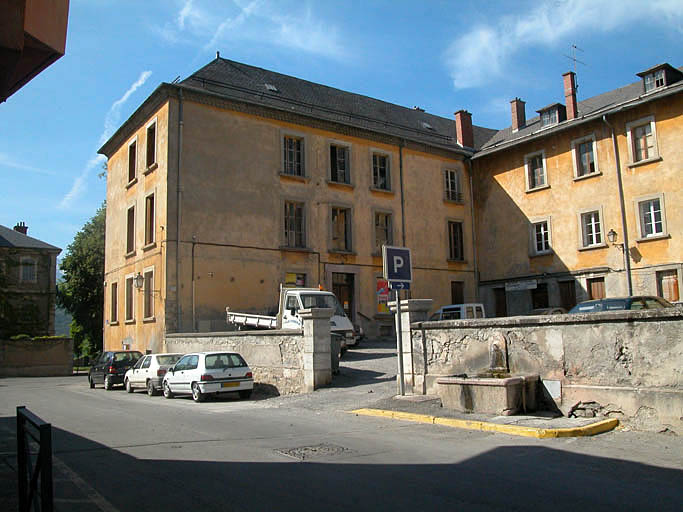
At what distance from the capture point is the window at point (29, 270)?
49.7 metres

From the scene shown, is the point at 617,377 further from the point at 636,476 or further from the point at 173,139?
the point at 173,139

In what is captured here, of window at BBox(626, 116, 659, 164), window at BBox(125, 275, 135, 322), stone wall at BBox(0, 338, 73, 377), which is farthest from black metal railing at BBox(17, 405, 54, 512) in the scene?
stone wall at BBox(0, 338, 73, 377)

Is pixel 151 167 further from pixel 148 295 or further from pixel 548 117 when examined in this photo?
pixel 548 117

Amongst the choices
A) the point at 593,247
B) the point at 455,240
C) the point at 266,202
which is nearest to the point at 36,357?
the point at 266,202

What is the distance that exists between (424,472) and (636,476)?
2261 millimetres

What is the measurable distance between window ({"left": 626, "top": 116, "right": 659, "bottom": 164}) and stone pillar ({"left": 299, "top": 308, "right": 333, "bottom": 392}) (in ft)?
58.8

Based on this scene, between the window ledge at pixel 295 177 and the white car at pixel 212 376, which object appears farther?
the window ledge at pixel 295 177

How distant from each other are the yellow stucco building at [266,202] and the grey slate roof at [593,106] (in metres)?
2.34

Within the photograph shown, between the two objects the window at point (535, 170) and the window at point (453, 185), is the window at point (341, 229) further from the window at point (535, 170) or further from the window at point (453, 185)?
the window at point (535, 170)

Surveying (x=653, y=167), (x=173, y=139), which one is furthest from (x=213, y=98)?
(x=653, y=167)

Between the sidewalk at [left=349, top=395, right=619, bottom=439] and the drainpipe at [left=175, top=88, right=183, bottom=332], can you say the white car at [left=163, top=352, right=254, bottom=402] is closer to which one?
the sidewalk at [left=349, top=395, right=619, bottom=439]

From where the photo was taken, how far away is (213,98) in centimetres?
2666

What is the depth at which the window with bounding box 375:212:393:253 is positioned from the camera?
31438 millimetres

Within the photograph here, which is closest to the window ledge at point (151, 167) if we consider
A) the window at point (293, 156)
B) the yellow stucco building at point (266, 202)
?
the yellow stucco building at point (266, 202)
